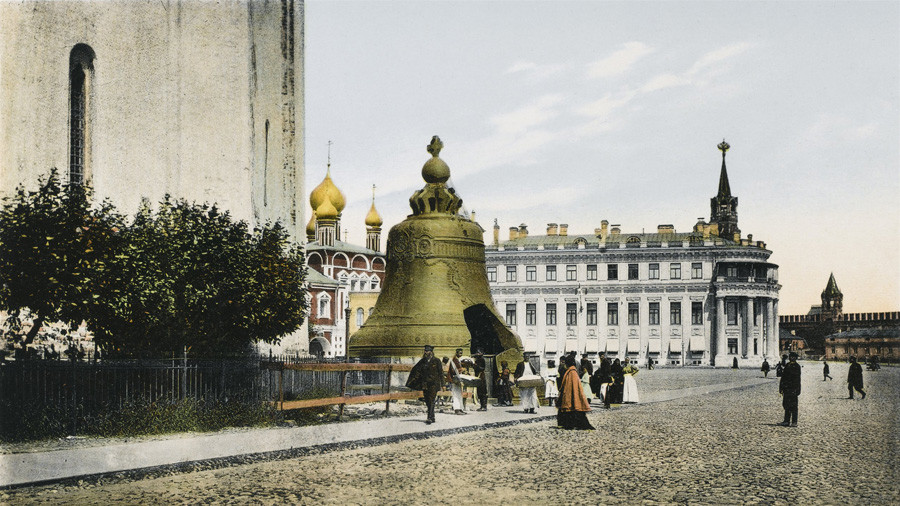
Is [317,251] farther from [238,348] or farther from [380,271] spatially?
[238,348]

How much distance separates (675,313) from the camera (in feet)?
304

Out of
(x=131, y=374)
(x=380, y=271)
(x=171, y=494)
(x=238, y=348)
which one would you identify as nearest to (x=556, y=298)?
(x=380, y=271)

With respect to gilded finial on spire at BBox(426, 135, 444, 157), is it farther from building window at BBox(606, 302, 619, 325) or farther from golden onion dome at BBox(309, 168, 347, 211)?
building window at BBox(606, 302, 619, 325)

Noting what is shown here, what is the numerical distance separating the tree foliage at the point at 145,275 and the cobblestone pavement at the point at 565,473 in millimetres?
6783

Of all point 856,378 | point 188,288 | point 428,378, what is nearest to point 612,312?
point 856,378

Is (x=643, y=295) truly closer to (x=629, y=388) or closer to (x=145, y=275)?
(x=629, y=388)

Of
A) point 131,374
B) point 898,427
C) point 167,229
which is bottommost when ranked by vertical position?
point 898,427

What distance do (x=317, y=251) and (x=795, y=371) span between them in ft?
249

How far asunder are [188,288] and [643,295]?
76.9 meters

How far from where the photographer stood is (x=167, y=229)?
21312 millimetres

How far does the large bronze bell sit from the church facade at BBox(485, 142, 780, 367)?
70.2 meters

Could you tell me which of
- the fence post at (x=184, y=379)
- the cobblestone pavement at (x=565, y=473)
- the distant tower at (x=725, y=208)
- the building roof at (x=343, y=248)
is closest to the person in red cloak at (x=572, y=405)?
the cobblestone pavement at (x=565, y=473)

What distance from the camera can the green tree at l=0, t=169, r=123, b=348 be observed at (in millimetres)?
16578

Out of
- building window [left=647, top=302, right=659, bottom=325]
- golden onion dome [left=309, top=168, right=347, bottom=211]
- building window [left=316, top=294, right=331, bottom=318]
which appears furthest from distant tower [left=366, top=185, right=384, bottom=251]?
building window [left=647, top=302, right=659, bottom=325]
